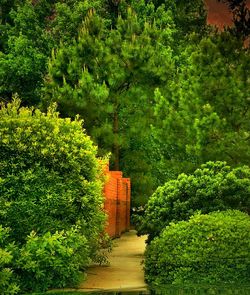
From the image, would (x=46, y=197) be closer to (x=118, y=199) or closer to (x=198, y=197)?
(x=198, y=197)

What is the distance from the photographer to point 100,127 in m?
28.1

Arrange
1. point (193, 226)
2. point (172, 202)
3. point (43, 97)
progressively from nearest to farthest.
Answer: point (193, 226)
point (172, 202)
point (43, 97)

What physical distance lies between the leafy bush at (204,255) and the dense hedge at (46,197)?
1429 mm

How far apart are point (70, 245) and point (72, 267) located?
0.39 m

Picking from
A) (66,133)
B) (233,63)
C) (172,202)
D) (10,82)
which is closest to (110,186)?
(233,63)

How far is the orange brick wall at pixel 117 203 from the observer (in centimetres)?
2114

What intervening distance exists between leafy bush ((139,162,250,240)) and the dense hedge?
77.4 inches

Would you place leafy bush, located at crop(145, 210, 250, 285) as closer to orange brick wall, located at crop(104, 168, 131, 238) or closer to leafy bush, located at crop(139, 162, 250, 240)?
leafy bush, located at crop(139, 162, 250, 240)

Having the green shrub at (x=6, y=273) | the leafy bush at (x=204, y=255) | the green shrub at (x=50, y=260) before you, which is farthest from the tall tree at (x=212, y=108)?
the green shrub at (x=6, y=273)

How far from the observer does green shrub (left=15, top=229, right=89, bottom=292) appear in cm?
1145

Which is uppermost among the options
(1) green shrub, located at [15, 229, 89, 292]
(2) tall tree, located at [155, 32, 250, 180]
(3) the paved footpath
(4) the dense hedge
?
(2) tall tree, located at [155, 32, 250, 180]

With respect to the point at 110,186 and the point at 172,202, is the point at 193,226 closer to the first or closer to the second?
the point at 172,202

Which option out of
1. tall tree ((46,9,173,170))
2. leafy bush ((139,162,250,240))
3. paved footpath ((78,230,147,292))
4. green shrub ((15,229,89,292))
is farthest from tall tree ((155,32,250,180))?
green shrub ((15,229,89,292))

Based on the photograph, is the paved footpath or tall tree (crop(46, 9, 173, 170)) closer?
the paved footpath
